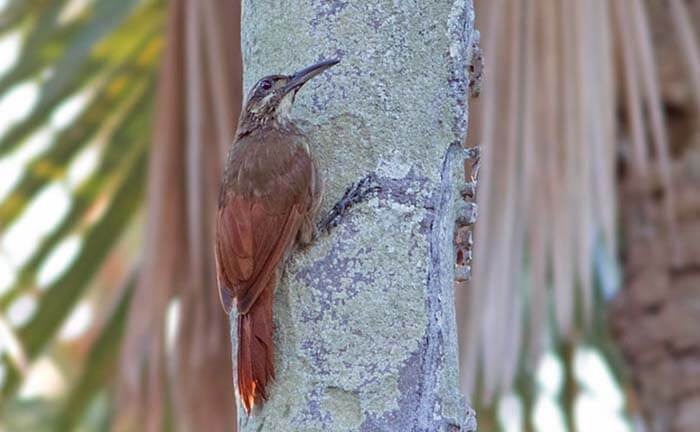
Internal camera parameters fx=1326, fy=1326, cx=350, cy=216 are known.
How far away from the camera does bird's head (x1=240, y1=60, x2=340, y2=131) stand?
7.47 feet

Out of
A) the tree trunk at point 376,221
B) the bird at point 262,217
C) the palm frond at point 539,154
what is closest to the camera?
the tree trunk at point 376,221

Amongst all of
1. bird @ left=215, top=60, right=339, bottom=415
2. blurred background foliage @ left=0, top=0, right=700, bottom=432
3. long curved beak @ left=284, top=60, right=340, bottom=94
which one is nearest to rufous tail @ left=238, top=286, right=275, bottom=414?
bird @ left=215, top=60, right=339, bottom=415

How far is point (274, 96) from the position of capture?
9.00ft

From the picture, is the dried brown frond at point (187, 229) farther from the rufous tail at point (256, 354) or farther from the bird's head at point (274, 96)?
the rufous tail at point (256, 354)

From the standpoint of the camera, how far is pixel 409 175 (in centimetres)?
223

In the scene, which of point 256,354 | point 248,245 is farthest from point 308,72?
point 256,354

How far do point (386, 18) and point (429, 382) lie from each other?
644 mm

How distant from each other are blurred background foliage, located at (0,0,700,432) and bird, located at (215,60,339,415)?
51.5 inches

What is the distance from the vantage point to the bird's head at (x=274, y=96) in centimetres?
228

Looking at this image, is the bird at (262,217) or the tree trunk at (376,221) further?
the bird at (262,217)

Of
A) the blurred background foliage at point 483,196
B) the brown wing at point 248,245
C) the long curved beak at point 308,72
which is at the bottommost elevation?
the blurred background foliage at point 483,196

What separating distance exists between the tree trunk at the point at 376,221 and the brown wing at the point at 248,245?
75 millimetres

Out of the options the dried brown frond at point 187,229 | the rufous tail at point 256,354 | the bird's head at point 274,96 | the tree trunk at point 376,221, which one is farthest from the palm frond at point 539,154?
the rufous tail at point 256,354

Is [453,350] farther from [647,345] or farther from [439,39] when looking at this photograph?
[647,345]
